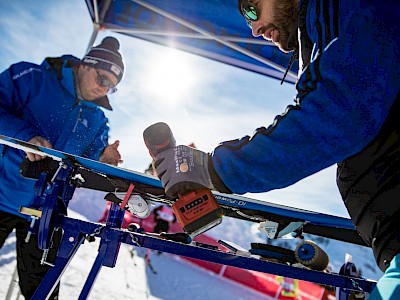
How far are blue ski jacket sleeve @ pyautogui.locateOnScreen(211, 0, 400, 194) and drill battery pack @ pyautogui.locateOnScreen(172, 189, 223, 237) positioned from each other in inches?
5.5

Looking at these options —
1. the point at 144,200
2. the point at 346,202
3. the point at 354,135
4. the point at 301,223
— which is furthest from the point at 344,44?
the point at 301,223

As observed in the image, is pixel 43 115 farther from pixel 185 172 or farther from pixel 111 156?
pixel 185 172

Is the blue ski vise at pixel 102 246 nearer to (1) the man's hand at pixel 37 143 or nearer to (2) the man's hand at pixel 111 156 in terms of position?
(1) the man's hand at pixel 37 143

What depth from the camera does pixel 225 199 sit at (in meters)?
1.84

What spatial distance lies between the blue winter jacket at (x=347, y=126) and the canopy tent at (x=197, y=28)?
11.9 ft

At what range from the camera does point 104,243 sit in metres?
1.60

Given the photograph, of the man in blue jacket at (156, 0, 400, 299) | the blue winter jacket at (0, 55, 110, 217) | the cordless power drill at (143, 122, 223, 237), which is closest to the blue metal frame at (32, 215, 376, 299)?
the cordless power drill at (143, 122, 223, 237)

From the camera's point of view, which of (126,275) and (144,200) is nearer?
(144,200)

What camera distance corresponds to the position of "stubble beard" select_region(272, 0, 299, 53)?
99cm

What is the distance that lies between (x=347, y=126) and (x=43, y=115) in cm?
242

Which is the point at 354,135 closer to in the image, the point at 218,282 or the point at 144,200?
the point at 144,200

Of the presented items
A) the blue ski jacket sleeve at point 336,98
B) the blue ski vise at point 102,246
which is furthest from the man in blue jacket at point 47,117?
the blue ski jacket sleeve at point 336,98

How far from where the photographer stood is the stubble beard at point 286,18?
0.99 meters

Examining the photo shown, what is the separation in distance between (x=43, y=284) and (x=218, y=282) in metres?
5.98
